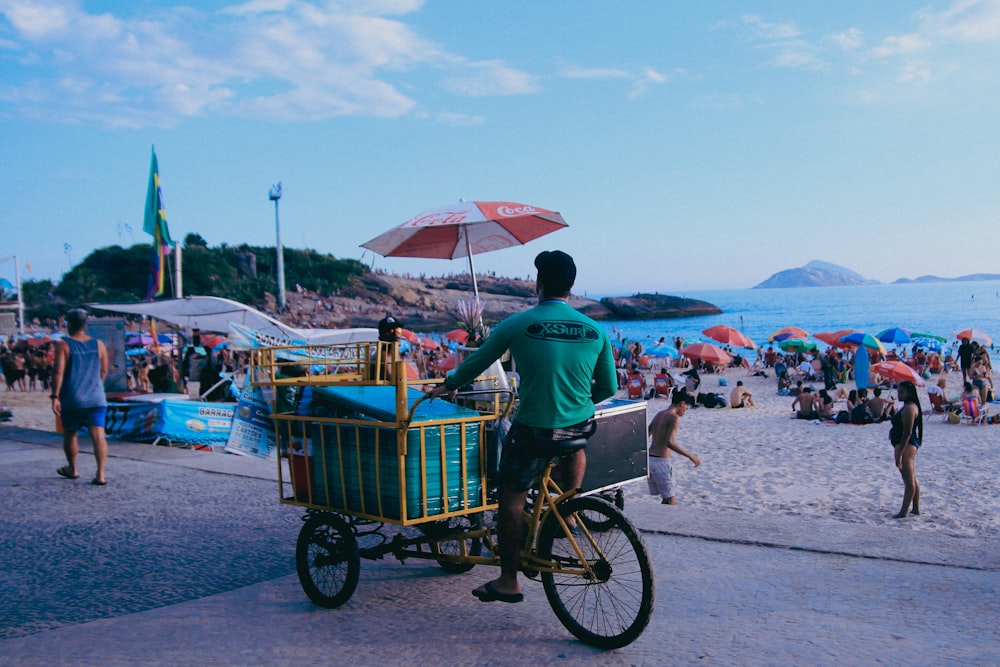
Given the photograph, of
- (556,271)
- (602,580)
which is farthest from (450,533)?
(556,271)

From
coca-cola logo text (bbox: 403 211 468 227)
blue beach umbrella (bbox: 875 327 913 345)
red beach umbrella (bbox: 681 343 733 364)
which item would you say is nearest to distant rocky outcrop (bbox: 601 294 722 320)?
blue beach umbrella (bbox: 875 327 913 345)

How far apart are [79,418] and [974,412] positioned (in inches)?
630

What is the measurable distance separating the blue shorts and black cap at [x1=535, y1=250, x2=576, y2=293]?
556 centimetres

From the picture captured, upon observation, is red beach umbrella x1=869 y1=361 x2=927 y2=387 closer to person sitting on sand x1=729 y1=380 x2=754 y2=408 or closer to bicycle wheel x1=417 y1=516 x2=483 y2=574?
person sitting on sand x1=729 y1=380 x2=754 y2=408

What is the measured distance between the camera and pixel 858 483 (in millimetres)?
10047

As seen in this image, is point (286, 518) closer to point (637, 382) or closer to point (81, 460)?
point (81, 460)

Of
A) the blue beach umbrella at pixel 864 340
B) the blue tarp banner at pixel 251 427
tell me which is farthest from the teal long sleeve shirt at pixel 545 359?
the blue beach umbrella at pixel 864 340

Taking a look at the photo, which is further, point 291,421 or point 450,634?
point 291,421

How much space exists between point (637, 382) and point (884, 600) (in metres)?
18.3

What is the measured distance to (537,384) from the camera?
132 inches

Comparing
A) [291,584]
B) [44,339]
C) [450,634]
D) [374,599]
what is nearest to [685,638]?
[450,634]

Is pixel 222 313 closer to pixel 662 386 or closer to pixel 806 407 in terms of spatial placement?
pixel 806 407

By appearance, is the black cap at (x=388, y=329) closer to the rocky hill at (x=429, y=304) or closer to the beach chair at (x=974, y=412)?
the beach chair at (x=974, y=412)

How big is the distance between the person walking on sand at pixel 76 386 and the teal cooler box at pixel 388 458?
168 inches
